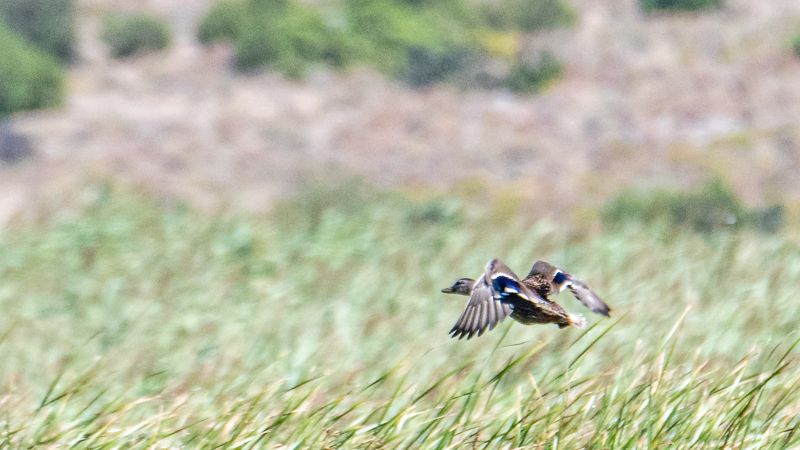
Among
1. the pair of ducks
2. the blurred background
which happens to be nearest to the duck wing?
the pair of ducks

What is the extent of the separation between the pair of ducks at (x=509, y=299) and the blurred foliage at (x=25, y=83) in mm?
10668

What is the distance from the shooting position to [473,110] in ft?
38.4

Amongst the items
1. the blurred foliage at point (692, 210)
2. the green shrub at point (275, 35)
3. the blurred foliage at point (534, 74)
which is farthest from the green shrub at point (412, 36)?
the blurred foliage at point (692, 210)

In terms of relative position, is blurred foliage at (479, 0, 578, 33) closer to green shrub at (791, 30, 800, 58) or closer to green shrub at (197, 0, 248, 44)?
green shrub at (791, 30, 800, 58)

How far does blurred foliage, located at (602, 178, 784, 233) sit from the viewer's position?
7.82m

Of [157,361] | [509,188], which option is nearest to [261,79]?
[509,188]

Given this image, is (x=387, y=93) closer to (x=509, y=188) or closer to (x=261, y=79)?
(x=261, y=79)

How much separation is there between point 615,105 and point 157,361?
9436 millimetres

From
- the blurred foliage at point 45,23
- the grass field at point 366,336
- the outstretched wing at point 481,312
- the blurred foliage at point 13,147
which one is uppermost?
the blurred foliage at point 45,23

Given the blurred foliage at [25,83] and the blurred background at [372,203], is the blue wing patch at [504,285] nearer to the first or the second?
the blurred background at [372,203]

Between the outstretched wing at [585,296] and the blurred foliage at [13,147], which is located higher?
the blurred foliage at [13,147]

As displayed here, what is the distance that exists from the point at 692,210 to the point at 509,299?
6874 mm

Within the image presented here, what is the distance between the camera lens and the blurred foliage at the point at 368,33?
12.7 metres

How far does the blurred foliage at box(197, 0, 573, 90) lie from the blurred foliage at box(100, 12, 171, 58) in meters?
0.76
